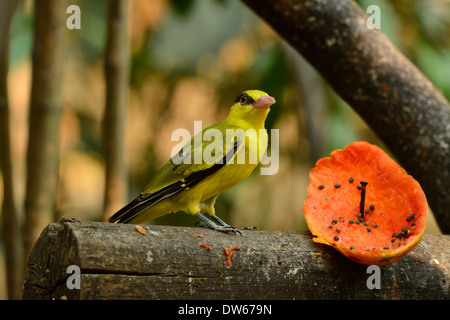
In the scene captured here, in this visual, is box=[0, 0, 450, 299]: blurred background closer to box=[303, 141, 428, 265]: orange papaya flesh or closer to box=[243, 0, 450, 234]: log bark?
box=[243, 0, 450, 234]: log bark

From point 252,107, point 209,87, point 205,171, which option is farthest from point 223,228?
point 209,87

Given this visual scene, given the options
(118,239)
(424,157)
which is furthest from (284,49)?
(118,239)

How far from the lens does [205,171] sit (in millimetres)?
2324

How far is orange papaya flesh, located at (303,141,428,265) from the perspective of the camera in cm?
209

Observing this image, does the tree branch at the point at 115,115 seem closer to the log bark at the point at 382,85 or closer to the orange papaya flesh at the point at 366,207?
the log bark at the point at 382,85

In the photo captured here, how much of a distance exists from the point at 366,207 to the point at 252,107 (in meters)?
0.62

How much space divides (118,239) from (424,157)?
1651 millimetres

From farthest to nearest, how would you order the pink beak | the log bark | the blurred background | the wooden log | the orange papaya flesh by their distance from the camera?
the blurred background < the log bark < the pink beak < the orange papaya flesh < the wooden log

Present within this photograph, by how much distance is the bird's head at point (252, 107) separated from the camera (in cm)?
243

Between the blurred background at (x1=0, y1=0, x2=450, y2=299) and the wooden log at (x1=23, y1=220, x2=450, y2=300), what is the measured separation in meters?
2.21

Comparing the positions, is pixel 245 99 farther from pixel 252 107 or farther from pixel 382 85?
pixel 382 85

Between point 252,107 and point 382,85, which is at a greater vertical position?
point 382,85

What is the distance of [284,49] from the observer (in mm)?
4895

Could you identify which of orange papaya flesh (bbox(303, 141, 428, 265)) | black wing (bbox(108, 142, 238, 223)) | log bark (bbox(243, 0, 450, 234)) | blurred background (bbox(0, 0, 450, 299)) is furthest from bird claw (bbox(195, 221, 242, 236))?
blurred background (bbox(0, 0, 450, 299))
